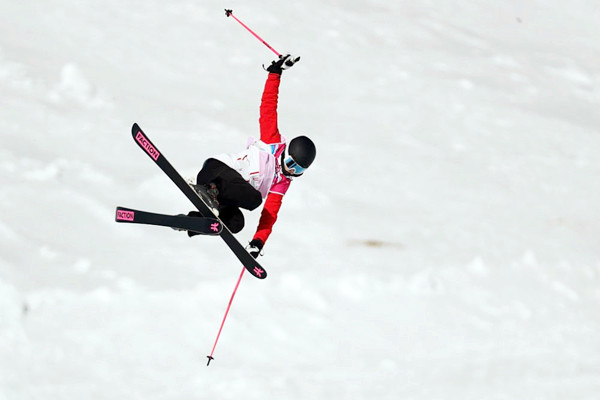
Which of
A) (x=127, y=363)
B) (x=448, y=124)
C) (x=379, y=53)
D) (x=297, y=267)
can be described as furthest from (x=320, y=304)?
(x=379, y=53)

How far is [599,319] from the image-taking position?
11367mm

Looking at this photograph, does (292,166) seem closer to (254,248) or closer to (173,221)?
(254,248)

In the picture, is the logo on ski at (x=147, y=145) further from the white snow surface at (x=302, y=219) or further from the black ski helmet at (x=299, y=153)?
the white snow surface at (x=302, y=219)

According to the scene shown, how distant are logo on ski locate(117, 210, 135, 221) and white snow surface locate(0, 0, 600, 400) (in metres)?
3.47

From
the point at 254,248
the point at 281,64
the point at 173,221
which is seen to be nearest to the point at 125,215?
the point at 173,221

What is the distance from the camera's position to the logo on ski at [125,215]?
6008 millimetres

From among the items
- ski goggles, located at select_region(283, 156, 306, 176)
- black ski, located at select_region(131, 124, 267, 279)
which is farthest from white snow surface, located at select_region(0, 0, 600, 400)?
ski goggles, located at select_region(283, 156, 306, 176)

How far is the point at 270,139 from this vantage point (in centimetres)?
669

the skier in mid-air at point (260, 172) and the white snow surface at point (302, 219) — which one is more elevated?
the skier in mid-air at point (260, 172)

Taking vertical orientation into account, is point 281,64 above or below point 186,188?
above

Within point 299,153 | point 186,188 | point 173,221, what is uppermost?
point 299,153

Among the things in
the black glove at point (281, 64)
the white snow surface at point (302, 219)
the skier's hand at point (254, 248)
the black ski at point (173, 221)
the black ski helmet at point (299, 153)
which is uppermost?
the black glove at point (281, 64)

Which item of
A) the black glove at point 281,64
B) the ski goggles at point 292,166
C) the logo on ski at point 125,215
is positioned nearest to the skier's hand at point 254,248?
the ski goggles at point 292,166

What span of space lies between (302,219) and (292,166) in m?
4.66
